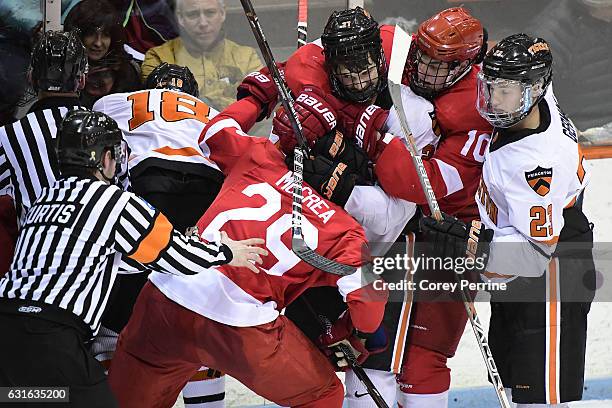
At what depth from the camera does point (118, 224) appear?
2.53m

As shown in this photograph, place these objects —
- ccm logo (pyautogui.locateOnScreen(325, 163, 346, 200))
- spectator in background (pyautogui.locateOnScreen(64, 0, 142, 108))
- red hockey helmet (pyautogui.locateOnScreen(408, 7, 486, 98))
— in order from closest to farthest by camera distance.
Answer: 1. ccm logo (pyautogui.locateOnScreen(325, 163, 346, 200))
2. red hockey helmet (pyautogui.locateOnScreen(408, 7, 486, 98))
3. spectator in background (pyautogui.locateOnScreen(64, 0, 142, 108))

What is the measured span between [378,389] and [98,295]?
3.10ft

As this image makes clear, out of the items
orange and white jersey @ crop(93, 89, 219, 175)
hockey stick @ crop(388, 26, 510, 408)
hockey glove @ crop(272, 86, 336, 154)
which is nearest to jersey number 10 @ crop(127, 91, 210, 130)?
orange and white jersey @ crop(93, 89, 219, 175)

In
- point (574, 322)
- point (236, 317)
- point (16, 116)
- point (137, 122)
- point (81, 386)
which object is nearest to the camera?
point (81, 386)

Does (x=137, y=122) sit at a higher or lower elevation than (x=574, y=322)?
higher

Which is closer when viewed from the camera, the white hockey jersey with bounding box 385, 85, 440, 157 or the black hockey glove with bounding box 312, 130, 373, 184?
the black hockey glove with bounding box 312, 130, 373, 184

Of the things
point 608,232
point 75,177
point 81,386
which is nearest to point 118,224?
point 75,177

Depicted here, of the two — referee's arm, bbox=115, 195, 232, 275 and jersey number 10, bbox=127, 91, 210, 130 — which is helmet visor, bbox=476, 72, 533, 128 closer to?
referee's arm, bbox=115, 195, 232, 275

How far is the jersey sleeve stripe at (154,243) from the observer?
2.56 m

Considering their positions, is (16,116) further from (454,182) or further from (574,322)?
(574,322)

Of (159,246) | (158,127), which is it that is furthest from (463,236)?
(158,127)

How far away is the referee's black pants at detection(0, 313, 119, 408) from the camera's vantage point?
2504 millimetres

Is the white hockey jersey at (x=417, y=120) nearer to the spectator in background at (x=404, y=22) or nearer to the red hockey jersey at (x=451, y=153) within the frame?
the red hockey jersey at (x=451, y=153)

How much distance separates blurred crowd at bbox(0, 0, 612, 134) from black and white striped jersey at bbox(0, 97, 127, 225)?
1.84 feet
